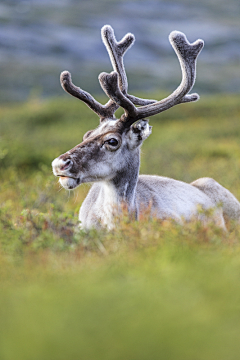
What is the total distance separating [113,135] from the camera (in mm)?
6113

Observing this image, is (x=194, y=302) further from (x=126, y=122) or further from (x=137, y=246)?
(x=126, y=122)

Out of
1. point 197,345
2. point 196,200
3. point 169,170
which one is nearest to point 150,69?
point 169,170

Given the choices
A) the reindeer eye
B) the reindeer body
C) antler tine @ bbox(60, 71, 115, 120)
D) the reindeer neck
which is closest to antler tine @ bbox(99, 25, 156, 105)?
antler tine @ bbox(60, 71, 115, 120)

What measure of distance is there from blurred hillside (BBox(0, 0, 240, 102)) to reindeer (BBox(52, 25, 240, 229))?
188ft

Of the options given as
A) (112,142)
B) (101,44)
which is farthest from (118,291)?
(101,44)

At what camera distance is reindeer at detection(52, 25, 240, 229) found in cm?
590

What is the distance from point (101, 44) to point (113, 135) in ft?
311

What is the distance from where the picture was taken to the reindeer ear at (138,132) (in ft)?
20.4

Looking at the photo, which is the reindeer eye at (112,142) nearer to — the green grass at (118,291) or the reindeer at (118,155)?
the reindeer at (118,155)

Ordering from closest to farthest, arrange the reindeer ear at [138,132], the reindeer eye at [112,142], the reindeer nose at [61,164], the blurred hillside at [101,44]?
the reindeer nose at [61,164] < the reindeer eye at [112,142] < the reindeer ear at [138,132] < the blurred hillside at [101,44]

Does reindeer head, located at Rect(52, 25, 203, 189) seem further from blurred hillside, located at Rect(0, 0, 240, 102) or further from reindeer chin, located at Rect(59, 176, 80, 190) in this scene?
blurred hillside, located at Rect(0, 0, 240, 102)

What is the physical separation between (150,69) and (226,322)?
8594 centimetres

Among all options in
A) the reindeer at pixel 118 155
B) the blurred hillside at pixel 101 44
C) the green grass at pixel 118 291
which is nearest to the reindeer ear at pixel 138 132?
the reindeer at pixel 118 155

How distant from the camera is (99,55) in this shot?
302 feet
